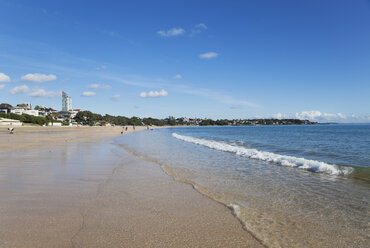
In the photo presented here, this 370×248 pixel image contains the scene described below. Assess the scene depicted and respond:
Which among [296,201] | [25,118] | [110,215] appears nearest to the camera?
[110,215]

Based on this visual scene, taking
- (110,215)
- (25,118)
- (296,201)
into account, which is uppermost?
(25,118)

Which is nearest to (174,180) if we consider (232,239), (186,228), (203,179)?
(203,179)

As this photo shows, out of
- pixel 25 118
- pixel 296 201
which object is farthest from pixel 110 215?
pixel 25 118

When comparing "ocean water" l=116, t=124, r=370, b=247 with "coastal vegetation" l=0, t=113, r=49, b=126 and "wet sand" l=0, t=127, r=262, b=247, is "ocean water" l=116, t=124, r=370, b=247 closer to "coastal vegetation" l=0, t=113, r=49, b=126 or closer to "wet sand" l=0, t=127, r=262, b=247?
"wet sand" l=0, t=127, r=262, b=247

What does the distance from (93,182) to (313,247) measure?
642 cm

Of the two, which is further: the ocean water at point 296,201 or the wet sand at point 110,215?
the ocean water at point 296,201

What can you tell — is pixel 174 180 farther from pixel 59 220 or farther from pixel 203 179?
pixel 59 220

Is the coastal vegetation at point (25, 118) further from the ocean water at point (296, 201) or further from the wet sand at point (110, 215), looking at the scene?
A: the ocean water at point (296, 201)

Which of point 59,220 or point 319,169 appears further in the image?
point 319,169

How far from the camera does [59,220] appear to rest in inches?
168

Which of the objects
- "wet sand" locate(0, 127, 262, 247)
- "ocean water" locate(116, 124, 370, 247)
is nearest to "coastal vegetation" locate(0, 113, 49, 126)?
"wet sand" locate(0, 127, 262, 247)

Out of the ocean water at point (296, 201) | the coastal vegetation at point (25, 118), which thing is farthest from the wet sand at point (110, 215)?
the coastal vegetation at point (25, 118)

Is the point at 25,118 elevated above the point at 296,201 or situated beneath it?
elevated above

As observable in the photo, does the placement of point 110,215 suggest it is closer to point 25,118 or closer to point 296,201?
point 296,201
